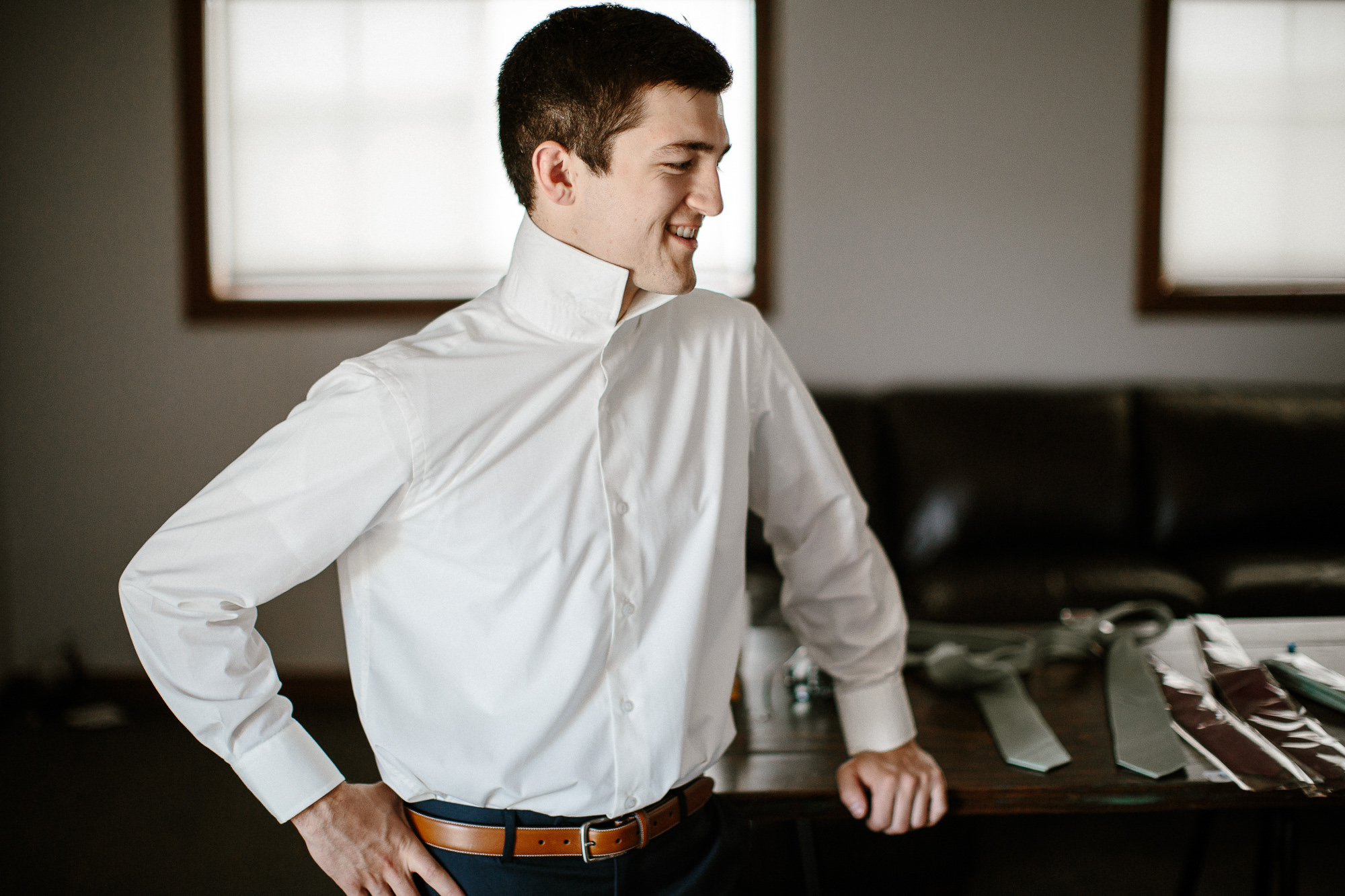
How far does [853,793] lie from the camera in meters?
1.18

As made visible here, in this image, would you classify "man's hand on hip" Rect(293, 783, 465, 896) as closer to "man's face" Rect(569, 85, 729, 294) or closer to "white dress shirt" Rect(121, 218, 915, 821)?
"white dress shirt" Rect(121, 218, 915, 821)

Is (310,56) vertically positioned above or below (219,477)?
above

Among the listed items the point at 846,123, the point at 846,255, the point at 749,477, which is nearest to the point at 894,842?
the point at 749,477

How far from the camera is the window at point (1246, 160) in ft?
11.2

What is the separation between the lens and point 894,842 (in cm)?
209

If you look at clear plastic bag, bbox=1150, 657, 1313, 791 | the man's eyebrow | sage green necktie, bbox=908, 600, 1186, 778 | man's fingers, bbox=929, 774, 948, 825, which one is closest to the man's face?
the man's eyebrow

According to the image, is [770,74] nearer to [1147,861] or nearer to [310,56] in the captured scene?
[310,56]

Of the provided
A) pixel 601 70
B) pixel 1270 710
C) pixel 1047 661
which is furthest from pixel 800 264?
pixel 601 70

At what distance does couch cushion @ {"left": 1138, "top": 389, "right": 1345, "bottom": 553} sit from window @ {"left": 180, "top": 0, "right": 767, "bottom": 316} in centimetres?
146

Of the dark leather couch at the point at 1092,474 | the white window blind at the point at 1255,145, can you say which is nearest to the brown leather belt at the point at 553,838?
the dark leather couch at the point at 1092,474

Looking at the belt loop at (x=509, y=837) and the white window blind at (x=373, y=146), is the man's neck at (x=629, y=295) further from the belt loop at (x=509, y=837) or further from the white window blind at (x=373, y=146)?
the white window blind at (x=373, y=146)

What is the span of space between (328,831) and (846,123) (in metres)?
2.97

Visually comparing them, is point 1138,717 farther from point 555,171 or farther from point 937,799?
point 555,171

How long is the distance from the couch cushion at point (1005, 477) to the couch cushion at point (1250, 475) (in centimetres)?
12
